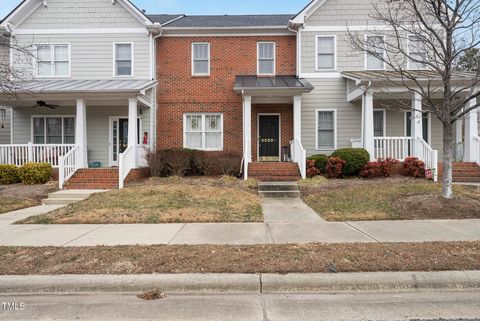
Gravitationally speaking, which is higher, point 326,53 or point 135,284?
point 326,53

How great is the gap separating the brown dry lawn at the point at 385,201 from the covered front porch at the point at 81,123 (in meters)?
7.39

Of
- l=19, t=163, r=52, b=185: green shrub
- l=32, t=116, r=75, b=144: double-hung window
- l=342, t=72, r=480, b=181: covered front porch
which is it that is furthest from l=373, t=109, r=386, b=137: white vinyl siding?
l=32, t=116, r=75, b=144: double-hung window

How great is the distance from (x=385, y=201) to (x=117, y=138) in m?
12.7

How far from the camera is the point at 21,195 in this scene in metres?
11.9

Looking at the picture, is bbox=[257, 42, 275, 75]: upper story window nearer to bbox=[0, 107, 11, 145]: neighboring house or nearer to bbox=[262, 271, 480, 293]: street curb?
bbox=[0, 107, 11, 145]: neighboring house

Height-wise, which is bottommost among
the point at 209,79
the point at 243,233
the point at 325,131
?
the point at 243,233

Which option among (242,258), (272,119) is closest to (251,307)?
(242,258)

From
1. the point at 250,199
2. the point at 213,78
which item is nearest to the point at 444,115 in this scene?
the point at 250,199

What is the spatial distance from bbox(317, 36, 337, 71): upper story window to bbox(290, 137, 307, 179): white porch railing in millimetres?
4201

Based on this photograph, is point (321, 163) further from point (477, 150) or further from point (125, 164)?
point (125, 164)

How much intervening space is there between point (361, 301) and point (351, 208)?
5276 millimetres

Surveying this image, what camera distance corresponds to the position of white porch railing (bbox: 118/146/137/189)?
1298 cm

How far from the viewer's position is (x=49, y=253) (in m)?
5.69

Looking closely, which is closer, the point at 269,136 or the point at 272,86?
the point at 272,86
